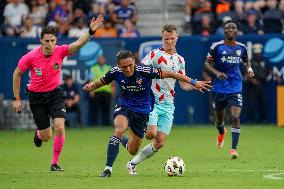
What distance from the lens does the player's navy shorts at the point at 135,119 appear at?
15.8m

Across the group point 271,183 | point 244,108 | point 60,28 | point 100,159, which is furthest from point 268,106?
point 271,183

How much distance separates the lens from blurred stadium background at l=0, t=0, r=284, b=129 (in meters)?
30.5

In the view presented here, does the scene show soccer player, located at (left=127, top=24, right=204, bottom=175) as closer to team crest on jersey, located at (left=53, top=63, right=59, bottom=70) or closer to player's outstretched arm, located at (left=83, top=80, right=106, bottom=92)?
player's outstretched arm, located at (left=83, top=80, right=106, bottom=92)

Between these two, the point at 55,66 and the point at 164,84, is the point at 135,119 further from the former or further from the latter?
the point at 55,66

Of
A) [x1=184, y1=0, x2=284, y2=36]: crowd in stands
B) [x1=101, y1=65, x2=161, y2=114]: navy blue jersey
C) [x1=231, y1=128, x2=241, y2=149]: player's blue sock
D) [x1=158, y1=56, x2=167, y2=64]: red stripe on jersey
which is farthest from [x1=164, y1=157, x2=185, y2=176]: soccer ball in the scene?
[x1=184, y1=0, x2=284, y2=36]: crowd in stands

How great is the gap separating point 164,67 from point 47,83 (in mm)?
2153

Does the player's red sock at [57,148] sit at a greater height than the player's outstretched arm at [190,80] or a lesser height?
lesser

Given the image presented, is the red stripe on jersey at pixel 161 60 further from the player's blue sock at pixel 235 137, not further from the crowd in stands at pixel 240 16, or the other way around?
the crowd in stands at pixel 240 16

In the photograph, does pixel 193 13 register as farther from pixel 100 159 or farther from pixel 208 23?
pixel 100 159

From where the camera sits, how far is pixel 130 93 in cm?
1583

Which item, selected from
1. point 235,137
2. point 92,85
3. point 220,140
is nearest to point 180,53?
point 220,140

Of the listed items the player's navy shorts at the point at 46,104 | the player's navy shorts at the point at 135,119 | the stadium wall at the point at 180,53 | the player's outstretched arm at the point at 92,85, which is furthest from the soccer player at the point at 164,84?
the stadium wall at the point at 180,53

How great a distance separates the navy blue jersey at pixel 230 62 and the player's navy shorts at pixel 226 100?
0.29 feet

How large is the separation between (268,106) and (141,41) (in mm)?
4530
